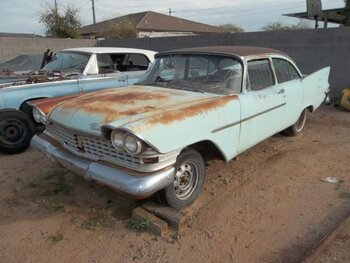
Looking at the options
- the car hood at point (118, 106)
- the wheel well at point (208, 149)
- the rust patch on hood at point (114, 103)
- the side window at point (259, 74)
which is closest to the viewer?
the car hood at point (118, 106)

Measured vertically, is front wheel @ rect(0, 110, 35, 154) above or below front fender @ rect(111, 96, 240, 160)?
below

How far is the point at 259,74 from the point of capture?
14.3 ft

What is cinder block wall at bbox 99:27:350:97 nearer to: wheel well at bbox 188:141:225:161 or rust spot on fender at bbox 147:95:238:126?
rust spot on fender at bbox 147:95:238:126

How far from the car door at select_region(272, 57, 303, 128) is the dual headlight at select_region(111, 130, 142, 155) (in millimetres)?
2517

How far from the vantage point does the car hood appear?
10.3ft

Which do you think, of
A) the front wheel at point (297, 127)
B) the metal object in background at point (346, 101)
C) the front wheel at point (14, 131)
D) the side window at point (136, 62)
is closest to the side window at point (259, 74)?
the front wheel at point (297, 127)

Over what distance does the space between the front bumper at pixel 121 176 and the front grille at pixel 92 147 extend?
56 millimetres

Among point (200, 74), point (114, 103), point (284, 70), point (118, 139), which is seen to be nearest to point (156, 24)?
point (284, 70)

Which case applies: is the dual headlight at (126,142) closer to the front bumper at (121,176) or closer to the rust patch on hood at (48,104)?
the front bumper at (121,176)

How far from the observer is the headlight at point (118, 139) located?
2.87m

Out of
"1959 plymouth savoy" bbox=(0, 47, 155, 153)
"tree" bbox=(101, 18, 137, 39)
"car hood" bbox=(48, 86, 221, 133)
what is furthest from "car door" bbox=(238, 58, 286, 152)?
"tree" bbox=(101, 18, 137, 39)

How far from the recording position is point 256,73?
14.1 ft

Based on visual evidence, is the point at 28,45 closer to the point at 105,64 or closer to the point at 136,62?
the point at 136,62

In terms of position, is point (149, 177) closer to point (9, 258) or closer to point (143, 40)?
point (9, 258)
